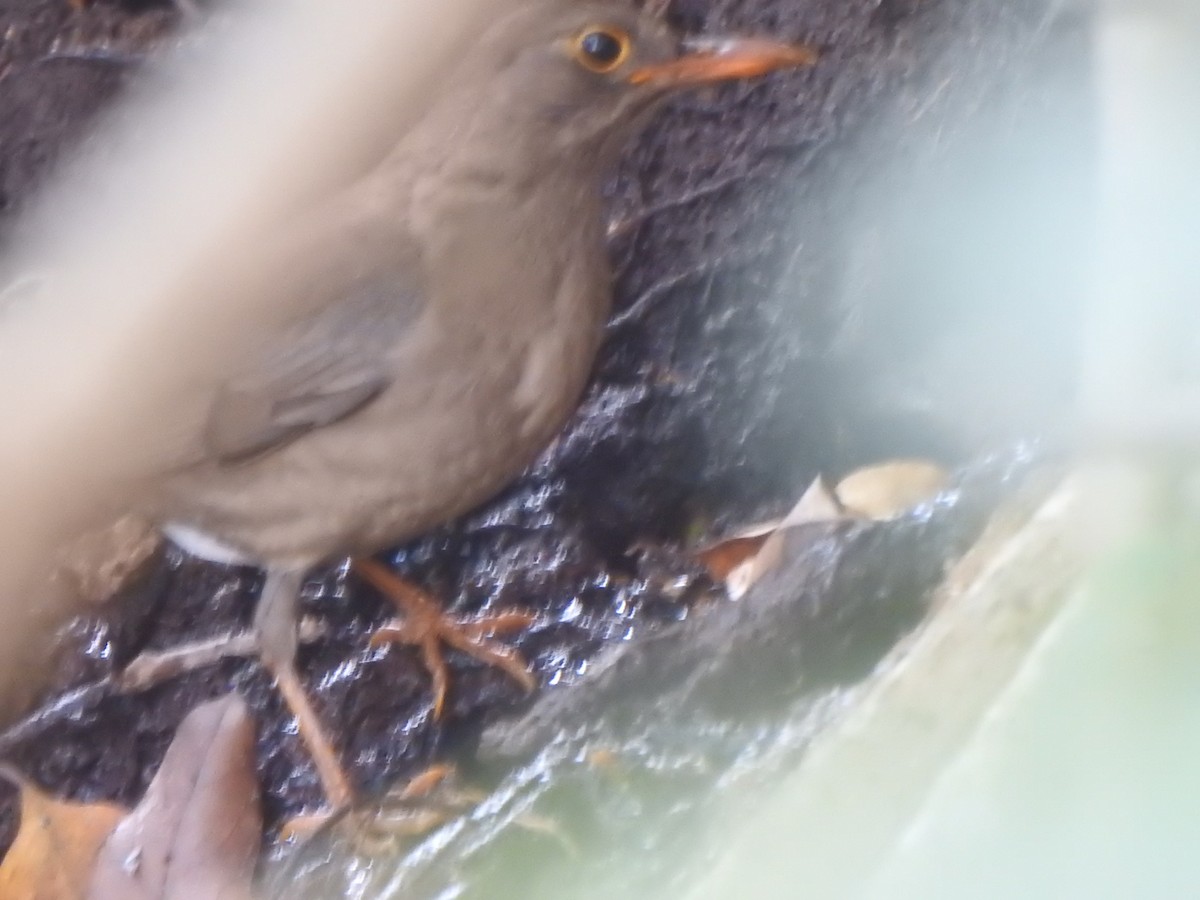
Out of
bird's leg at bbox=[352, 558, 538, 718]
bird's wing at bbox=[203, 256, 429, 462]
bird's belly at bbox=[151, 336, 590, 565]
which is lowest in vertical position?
bird's leg at bbox=[352, 558, 538, 718]

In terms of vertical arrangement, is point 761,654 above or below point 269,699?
below

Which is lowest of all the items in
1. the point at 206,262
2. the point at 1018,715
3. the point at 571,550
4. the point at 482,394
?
the point at 1018,715

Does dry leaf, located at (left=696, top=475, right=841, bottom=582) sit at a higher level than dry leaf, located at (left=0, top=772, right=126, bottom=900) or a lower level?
lower

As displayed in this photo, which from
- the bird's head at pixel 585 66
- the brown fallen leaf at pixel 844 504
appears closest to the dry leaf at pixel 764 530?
the brown fallen leaf at pixel 844 504

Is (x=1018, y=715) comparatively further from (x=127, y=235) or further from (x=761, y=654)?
(x=127, y=235)

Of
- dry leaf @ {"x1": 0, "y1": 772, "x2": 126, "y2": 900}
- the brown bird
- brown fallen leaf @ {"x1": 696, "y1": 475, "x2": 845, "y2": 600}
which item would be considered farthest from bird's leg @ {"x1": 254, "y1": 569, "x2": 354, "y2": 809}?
brown fallen leaf @ {"x1": 696, "y1": 475, "x2": 845, "y2": 600}

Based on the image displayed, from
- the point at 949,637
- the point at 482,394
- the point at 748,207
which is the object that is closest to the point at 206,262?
the point at 482,394

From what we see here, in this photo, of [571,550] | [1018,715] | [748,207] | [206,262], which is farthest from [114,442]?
[1018,715]

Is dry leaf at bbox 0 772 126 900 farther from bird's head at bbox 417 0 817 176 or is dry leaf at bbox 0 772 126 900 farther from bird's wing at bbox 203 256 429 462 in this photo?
Result: bird's head at bbox 417 0 817 176
